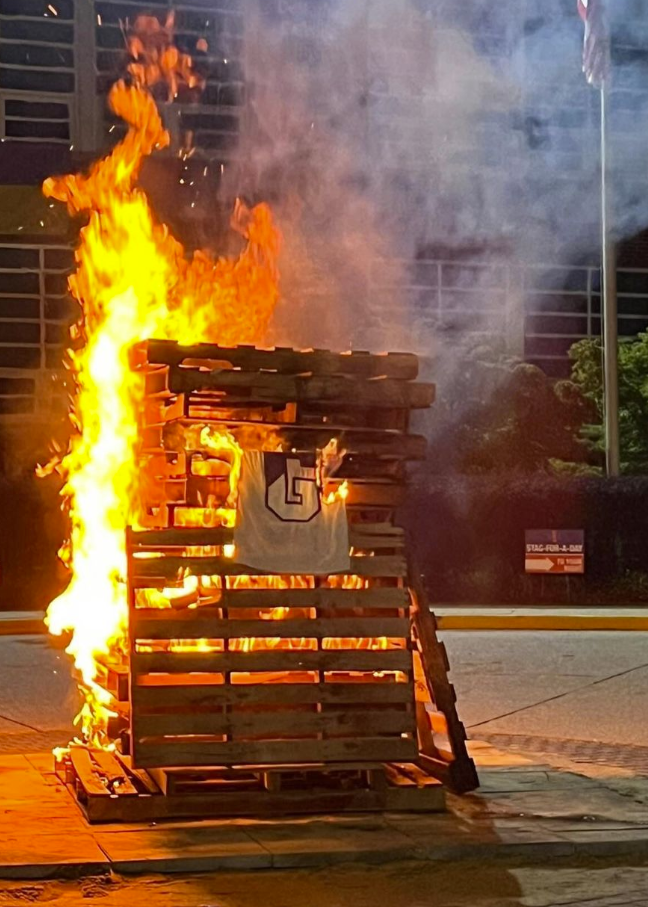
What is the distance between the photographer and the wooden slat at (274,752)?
229 inches

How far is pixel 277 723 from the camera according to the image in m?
5.95

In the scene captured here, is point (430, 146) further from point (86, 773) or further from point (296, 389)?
point (86, 773)

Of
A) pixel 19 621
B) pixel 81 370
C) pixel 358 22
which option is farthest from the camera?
pixel 19 621

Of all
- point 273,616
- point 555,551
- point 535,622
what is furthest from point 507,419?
point 273,616

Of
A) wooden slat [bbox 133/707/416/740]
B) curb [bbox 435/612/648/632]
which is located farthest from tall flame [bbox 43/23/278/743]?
curb [bbox 435/612/648/632]

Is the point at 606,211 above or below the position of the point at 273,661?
above

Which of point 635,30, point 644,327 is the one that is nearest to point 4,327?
point 644,327

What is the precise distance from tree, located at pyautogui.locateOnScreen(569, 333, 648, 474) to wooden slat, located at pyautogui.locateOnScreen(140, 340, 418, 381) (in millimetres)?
13971

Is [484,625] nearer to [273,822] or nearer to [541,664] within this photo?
[541,664]

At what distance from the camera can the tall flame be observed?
22.6ft

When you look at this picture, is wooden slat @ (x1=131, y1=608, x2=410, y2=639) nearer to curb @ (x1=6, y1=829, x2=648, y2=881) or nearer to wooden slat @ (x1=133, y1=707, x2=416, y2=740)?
wooden slat @ (x1=133, y1=707, x2=416, y2=740)

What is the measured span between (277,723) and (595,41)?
4154mm

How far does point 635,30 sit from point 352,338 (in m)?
7.37

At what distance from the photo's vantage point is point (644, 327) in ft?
69.5
